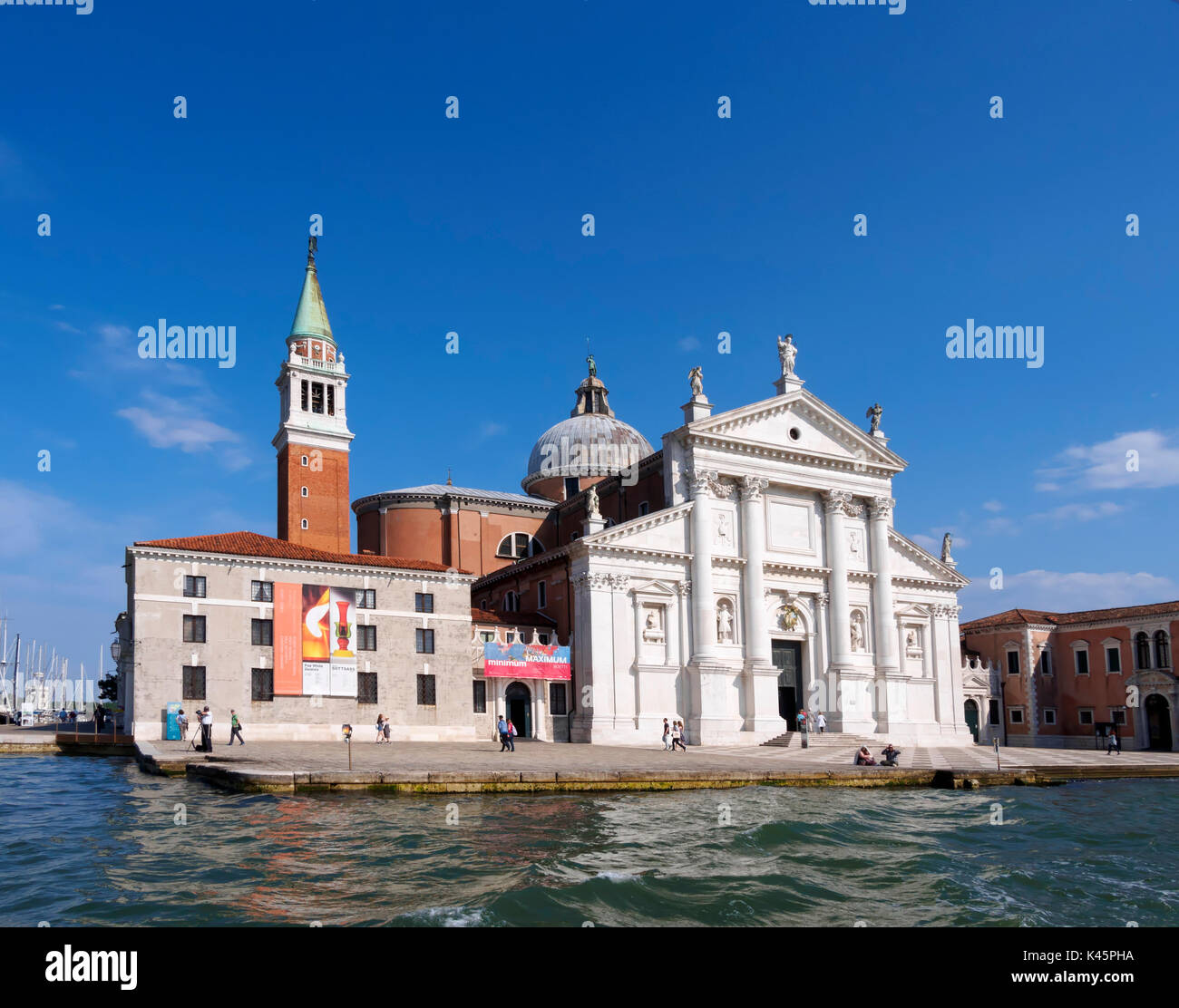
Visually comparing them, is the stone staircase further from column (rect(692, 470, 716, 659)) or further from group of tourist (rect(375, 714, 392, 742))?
group of tourist (rect(375, 714, 392, 742))

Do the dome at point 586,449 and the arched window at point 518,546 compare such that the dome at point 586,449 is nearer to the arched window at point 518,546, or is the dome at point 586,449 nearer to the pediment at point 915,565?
the arched window at point 518,546

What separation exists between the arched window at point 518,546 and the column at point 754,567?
12.9m

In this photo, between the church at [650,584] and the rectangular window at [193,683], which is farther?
the church at [650,584]

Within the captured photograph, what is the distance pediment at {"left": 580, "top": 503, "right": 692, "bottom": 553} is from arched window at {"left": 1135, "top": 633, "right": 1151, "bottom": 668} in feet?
82.1

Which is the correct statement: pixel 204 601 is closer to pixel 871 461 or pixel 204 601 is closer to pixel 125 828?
pixel 125 828

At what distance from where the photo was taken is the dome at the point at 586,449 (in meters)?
57.2

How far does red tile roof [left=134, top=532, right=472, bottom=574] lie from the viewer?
104 ft

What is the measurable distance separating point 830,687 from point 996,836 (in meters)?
23.8

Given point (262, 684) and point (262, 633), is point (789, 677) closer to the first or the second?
point (262, 684)

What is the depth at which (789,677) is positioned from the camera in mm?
40344

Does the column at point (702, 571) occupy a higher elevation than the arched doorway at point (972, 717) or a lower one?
higher

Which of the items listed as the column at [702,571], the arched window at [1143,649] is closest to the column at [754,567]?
the column at [702,571]
